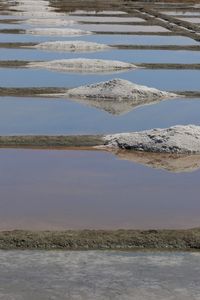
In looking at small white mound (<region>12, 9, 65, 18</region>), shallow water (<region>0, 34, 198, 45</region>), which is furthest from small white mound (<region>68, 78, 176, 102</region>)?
small white mound (<region>12, 9, 65, 18</region>)

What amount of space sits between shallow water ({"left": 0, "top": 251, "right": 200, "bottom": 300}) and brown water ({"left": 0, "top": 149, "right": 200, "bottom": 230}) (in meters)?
0.61

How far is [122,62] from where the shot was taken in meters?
12.2

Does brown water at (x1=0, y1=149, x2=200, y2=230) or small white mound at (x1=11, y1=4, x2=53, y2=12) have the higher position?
small white mound at (x1=11, y1=4, x2=53, y2=12)

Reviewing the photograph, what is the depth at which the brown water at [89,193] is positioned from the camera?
16.3 ft

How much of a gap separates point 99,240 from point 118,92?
16.6ft

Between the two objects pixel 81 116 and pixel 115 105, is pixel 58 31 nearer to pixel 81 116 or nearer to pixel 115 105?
pixel 115 105

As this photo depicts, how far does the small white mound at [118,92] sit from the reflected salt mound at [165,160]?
8.49 ft

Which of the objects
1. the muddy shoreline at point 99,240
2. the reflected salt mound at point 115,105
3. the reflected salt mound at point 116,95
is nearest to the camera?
the muddy shoreline at point 99,240

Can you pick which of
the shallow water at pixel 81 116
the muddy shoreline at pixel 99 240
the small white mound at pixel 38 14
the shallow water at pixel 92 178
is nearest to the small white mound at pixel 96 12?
the small white mound at pixel 38 14

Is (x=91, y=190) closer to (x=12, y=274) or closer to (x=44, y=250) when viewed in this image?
(x=44, y=250)

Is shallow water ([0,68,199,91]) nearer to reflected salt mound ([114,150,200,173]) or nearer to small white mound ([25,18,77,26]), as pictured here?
reflected salt mound ([114,150,200,173])

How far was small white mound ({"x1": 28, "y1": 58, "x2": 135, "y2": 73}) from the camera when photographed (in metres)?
11.8

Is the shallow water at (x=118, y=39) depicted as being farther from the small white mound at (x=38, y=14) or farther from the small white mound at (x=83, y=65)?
the small white mound at (x=38, y=14)

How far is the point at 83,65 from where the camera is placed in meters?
11.9
